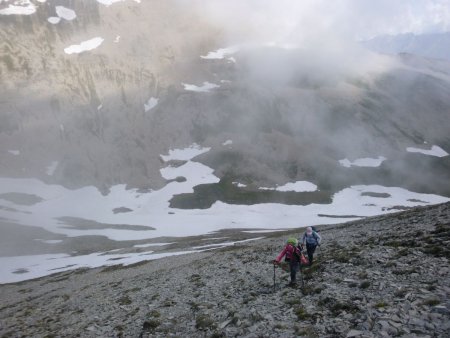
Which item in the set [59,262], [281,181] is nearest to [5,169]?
[59,262]

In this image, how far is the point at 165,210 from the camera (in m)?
159

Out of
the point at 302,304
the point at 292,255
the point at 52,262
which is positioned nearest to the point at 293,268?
the point at 292,255

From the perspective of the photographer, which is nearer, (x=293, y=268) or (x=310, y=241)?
(x=293, y=268)

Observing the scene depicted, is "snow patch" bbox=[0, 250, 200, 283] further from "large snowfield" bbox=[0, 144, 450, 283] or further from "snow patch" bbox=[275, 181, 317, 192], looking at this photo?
"snow patch" bbox=[275, 181, 317, 192]

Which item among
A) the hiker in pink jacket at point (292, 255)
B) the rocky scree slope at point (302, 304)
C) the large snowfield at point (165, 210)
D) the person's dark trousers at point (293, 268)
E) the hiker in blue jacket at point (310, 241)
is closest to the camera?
the rocky scree slope at point (302, 304)

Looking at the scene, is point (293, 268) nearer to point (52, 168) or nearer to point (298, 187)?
point (298, 187)

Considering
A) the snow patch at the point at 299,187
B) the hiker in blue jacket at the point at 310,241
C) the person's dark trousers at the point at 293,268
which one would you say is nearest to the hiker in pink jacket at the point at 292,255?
the person's dark trousers at the point at 293,268

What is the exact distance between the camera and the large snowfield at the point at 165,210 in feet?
412

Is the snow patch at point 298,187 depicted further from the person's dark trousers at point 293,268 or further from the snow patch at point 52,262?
the person's dark trousers at point 293,268

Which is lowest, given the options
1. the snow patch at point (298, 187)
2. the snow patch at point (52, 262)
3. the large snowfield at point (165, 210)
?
the snow patch at point (52, 262)

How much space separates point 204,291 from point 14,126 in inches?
7912

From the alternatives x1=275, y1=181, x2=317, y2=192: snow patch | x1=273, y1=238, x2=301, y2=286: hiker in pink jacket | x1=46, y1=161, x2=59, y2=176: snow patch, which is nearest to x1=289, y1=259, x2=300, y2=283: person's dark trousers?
x1=273, y1=238, x2=301, y2=286: hiker in pink jacket

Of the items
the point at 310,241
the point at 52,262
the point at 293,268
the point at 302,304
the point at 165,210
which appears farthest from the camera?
the point at 165,210

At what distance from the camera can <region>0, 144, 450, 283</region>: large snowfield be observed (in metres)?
125
